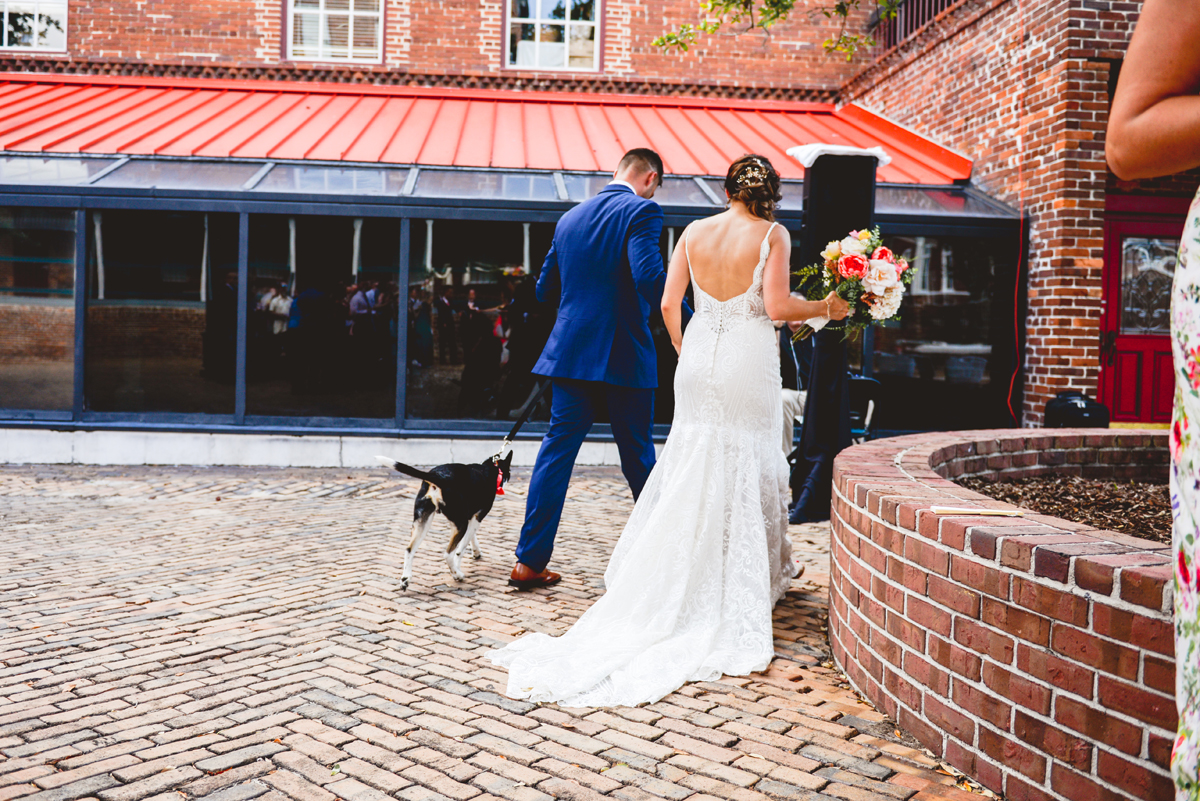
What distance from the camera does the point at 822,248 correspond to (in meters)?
6.65

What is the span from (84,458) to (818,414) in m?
7.27

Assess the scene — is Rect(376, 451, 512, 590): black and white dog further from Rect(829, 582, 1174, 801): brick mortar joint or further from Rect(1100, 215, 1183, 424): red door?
Rect(1100, 215, 1183, 424): red door

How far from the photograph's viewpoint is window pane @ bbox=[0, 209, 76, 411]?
9.96 meters

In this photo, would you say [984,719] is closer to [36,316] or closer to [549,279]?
[549,279]

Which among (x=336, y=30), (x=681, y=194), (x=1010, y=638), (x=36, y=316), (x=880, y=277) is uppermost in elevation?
(x=336, y=30)

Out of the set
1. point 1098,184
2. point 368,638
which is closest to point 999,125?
point 1098,184

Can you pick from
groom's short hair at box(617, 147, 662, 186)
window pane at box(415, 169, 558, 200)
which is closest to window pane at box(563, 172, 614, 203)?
window pane at box(415, 169, 558, 200)

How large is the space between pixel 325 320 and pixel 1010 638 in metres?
8.62

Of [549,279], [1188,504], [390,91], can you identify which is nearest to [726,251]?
[549,279]

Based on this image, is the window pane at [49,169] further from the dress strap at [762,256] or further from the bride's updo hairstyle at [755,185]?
the dress strap at [762,256]

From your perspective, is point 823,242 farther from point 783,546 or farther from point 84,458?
point 84,458

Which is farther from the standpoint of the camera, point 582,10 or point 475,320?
point 582,10

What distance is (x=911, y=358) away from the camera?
33.3 feet

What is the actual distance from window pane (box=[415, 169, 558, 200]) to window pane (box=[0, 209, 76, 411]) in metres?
3.91
